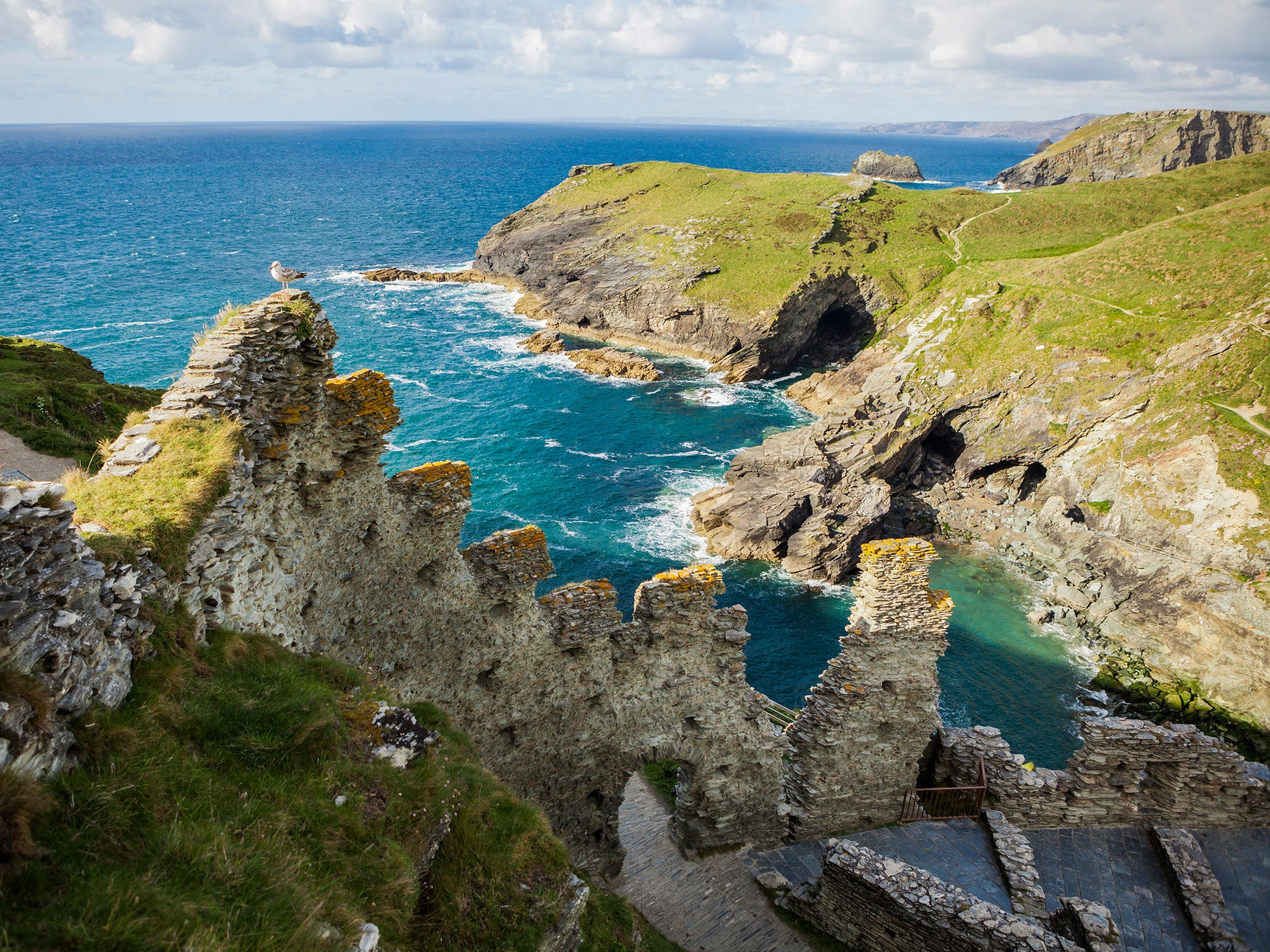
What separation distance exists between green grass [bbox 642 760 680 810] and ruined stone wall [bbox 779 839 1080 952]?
678 centimetres

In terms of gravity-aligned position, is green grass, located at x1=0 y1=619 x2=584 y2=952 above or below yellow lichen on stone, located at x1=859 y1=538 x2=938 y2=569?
above

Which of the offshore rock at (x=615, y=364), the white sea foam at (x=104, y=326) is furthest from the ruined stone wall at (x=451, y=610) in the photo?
the white sea foam at (x=104, y=326)

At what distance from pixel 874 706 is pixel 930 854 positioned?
4.59 m

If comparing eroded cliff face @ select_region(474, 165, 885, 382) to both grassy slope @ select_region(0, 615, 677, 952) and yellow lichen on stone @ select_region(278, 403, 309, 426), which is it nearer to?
yellow lichen on stone @ select_region(278, 403, 309, 426)

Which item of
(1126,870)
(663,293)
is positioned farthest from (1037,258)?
(1126,870)

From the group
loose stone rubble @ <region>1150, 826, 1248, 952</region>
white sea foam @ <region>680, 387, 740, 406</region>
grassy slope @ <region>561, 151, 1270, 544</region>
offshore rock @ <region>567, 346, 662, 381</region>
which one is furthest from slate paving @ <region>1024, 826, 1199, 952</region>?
offshore rock @ <region>567, 346, 662, 381</region>

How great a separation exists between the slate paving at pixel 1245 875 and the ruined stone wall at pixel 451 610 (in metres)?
12.4

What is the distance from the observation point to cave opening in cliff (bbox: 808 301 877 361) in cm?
8681

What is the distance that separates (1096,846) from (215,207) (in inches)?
8314

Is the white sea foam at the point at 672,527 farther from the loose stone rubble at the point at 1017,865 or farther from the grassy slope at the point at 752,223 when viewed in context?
the grassy slope at the point at 752,223

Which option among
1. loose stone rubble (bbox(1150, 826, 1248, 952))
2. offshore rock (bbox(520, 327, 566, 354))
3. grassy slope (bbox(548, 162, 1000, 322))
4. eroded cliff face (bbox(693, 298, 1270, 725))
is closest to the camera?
loose stone rubble (bbox(1150, 826, 1248, 952))

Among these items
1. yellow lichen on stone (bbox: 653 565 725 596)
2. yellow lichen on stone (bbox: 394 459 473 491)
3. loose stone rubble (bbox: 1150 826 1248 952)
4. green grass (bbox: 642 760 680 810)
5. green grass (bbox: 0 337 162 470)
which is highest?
yellow lichen on stone (bbox: 394 459 473 491)

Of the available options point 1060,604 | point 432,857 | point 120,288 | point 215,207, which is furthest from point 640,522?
point 215,207

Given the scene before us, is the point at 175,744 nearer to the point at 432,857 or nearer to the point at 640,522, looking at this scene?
the point at 432,857
